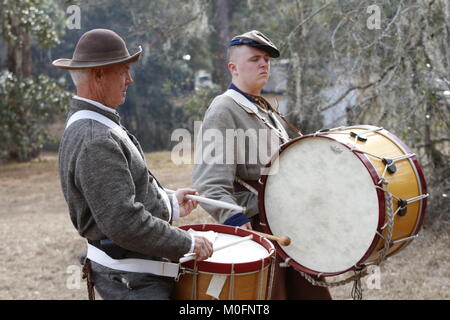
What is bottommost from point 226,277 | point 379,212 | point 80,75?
point 226,277

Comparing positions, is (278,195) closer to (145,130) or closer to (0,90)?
(0,90)

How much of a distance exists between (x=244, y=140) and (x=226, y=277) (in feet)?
3.12

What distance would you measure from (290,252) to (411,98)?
313 centimetres

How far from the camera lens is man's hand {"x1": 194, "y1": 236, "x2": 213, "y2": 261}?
215 centimetres

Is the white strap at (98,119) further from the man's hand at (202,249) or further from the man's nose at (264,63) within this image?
the man's nose at (264,63)

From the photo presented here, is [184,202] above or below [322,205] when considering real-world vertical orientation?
above

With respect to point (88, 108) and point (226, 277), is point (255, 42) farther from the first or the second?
point (226, 277)

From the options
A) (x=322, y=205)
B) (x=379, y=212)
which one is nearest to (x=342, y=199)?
(x=322, y=205)

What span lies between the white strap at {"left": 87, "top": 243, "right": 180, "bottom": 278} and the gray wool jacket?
0.14 ft

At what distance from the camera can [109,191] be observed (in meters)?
1.95
